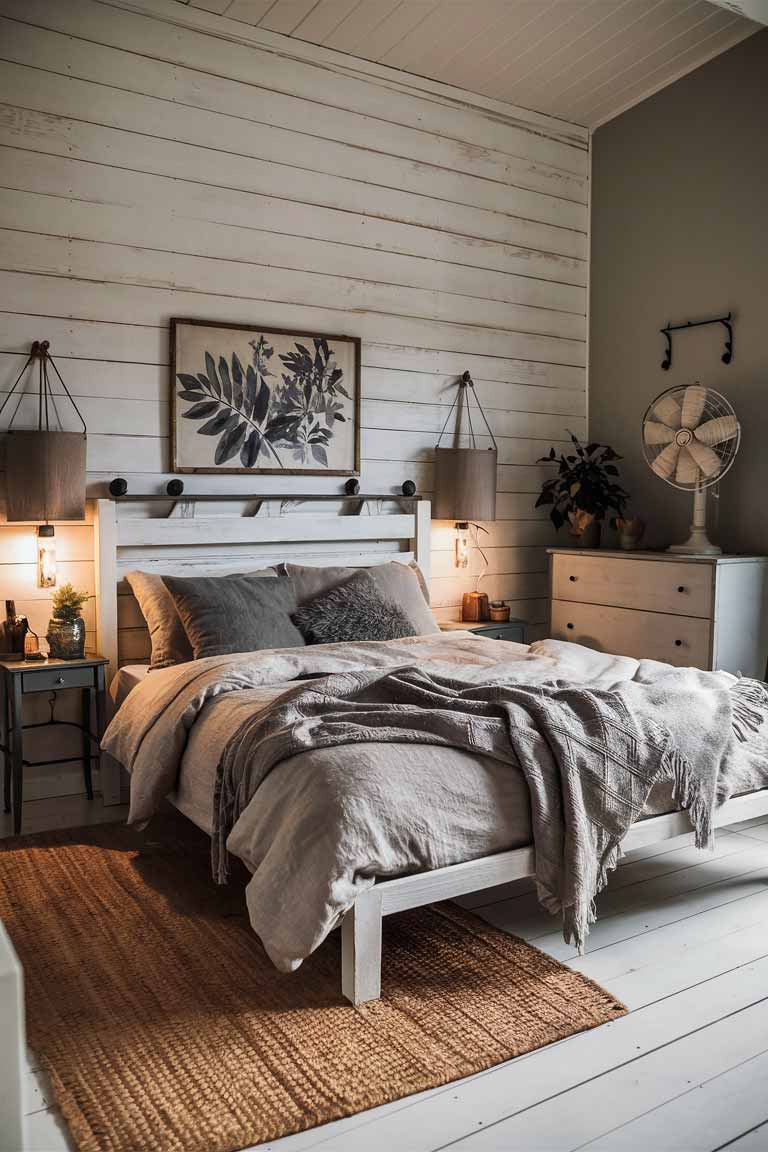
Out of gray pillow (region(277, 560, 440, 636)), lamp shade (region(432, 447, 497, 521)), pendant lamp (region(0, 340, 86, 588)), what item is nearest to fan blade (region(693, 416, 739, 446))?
lamp shade (region(432, 447, 497, 521))

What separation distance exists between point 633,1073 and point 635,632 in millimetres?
2563

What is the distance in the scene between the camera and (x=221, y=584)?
359cm

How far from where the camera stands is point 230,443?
4008 millimetres

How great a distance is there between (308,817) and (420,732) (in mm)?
392

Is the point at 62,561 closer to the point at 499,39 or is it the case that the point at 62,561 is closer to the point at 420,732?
the point at 420,732

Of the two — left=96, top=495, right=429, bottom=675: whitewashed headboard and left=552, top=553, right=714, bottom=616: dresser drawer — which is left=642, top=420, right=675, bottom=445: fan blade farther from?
left=96, top=495, right=429, bottom=675: whitewashed headboard

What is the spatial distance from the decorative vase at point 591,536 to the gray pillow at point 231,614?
177 centimetres

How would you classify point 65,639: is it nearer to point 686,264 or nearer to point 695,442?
point 695,442

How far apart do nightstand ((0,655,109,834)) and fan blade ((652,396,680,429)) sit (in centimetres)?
264

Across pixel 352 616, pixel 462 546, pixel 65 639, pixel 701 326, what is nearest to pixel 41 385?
pixel 65 639

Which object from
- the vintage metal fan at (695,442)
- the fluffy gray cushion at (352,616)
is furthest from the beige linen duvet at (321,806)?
the vintage metal fan at (695,442)

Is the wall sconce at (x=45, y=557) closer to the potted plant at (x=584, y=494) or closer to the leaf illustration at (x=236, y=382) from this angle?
the leaf illustration at (x=236, y=382)

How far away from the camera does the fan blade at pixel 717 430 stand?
4.00 meters

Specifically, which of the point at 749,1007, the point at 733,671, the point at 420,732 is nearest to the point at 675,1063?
the point at 749,1007
